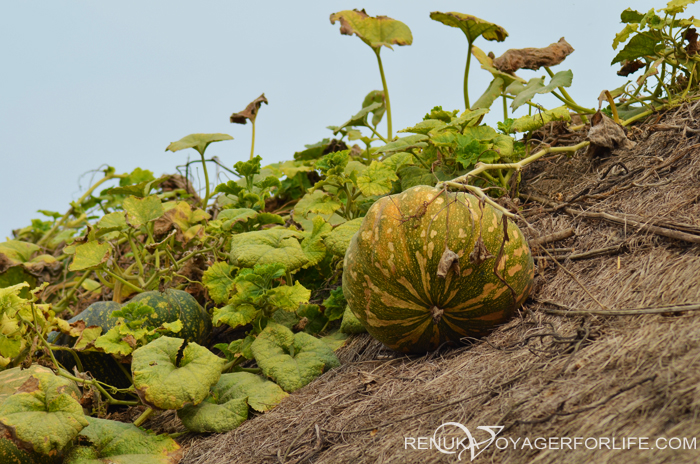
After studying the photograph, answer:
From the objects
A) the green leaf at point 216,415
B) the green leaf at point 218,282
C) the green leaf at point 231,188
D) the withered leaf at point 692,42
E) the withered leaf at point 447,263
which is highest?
the withered leaf at point 692,42

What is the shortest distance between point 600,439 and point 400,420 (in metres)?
0.79

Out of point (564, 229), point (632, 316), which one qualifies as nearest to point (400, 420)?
point (632, 316)

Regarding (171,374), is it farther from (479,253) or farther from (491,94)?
(491,94)

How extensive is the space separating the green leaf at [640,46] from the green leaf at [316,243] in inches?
98.4

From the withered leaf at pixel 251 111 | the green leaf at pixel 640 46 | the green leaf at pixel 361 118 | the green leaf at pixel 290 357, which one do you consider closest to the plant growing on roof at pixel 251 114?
the withered leaf at pixel 251 111

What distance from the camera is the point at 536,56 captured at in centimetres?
392

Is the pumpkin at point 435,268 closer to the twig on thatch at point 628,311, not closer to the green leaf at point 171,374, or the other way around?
the twig on thatch at point 628,311

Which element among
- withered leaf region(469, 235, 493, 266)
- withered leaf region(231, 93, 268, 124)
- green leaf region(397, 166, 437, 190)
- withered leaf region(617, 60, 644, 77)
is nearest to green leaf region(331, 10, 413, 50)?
withered leaf region(231, 93, 268, 124)

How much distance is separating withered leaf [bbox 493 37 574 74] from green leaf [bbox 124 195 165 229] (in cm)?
266

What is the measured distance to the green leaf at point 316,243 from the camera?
3326 mm

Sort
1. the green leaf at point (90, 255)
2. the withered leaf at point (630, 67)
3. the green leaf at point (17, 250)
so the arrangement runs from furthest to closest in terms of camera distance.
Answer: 1. the green leaf at point (17, 250)
2. the withered leaf at point (630, 67)
3. the green leaf at point (90, 255)

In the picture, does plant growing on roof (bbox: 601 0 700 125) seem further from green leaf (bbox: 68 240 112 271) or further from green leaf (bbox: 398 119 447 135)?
green leaf (bbox: 68 240 112 271)

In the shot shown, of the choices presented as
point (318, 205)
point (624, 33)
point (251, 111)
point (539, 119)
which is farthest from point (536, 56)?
point (251, 111)

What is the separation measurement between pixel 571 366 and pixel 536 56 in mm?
2600
